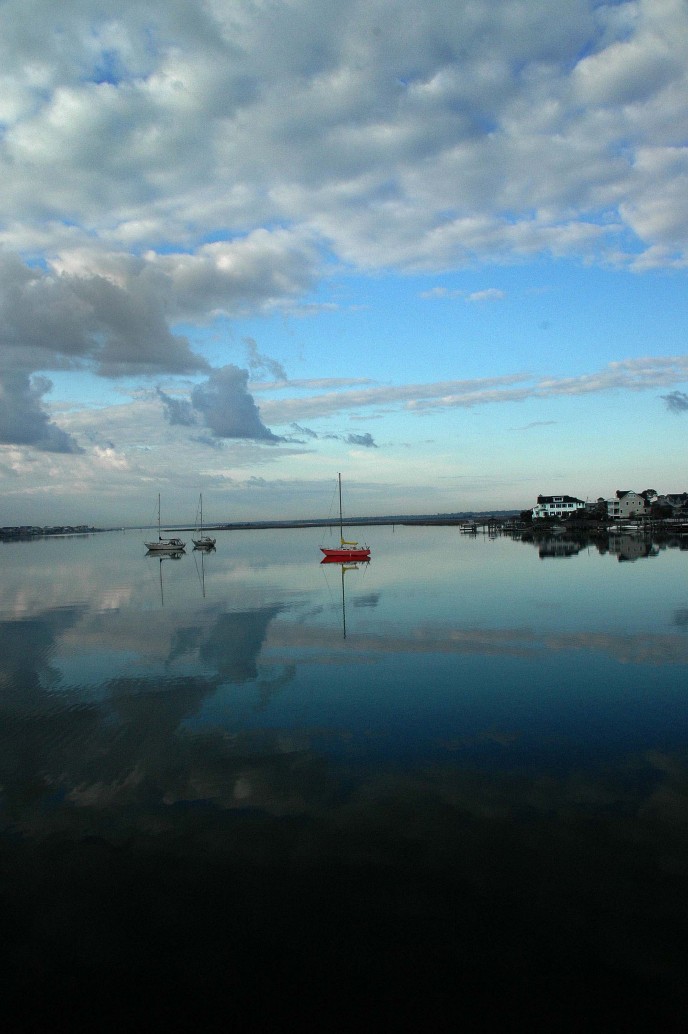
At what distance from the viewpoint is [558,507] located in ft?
597

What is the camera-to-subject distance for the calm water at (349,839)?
726 cm

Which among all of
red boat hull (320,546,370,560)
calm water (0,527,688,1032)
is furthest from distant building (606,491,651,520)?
calm water (0,527,688,1032)

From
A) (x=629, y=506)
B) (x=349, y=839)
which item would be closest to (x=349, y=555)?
(x=349, y=839)

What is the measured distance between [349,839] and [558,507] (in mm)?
184091

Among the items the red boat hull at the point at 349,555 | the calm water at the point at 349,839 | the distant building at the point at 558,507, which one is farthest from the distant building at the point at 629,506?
the calm water at the point at 349,839

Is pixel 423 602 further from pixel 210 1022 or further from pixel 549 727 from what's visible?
pixel 210 1022

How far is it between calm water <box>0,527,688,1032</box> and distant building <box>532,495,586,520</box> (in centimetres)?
16384

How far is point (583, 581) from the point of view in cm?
4669

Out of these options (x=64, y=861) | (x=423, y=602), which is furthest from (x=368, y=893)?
(x=423, y=602)

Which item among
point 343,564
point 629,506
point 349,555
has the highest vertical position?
point 629,506

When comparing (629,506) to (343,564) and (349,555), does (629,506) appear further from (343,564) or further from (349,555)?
(343,564)

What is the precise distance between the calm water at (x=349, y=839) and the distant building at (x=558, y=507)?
164 m

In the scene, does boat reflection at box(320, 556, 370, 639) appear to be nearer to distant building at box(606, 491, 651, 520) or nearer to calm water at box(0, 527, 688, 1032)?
calm water at box(0, 527, 688, 1032)

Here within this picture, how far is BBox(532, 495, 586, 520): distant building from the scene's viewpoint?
180 meters
